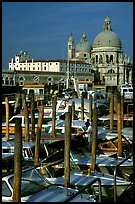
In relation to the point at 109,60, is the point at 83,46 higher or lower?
higher

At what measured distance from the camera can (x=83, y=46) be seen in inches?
→ 2904

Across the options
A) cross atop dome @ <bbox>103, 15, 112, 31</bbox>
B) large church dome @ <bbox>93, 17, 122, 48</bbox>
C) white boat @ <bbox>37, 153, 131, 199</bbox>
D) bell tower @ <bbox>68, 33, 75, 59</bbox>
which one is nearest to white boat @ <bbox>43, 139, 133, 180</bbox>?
white boat @ <bbox>37, 153, 131, 199</bbox>

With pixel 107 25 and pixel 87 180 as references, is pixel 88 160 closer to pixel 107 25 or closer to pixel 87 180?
pixel 87 180

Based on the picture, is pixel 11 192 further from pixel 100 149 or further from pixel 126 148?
pixel 126 148

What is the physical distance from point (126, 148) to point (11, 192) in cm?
542

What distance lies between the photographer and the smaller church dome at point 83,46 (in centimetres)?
7312

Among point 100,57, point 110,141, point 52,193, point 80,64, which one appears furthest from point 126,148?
point 100,57

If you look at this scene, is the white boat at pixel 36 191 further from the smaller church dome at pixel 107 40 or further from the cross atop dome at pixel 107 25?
the cross atop dome at pixel 107 25

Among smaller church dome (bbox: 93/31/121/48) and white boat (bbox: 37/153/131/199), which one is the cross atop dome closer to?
smaller church dome (bbox: 93/31/121/48)

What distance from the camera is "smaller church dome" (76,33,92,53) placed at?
73.1 m

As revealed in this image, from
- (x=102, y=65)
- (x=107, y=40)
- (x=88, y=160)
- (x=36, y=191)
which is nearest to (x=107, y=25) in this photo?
(x=107, y=40)

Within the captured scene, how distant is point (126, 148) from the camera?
1010 centimetres

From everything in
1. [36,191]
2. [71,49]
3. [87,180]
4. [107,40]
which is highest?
[107,40]

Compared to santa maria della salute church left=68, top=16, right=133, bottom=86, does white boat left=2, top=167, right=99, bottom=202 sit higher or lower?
lower
